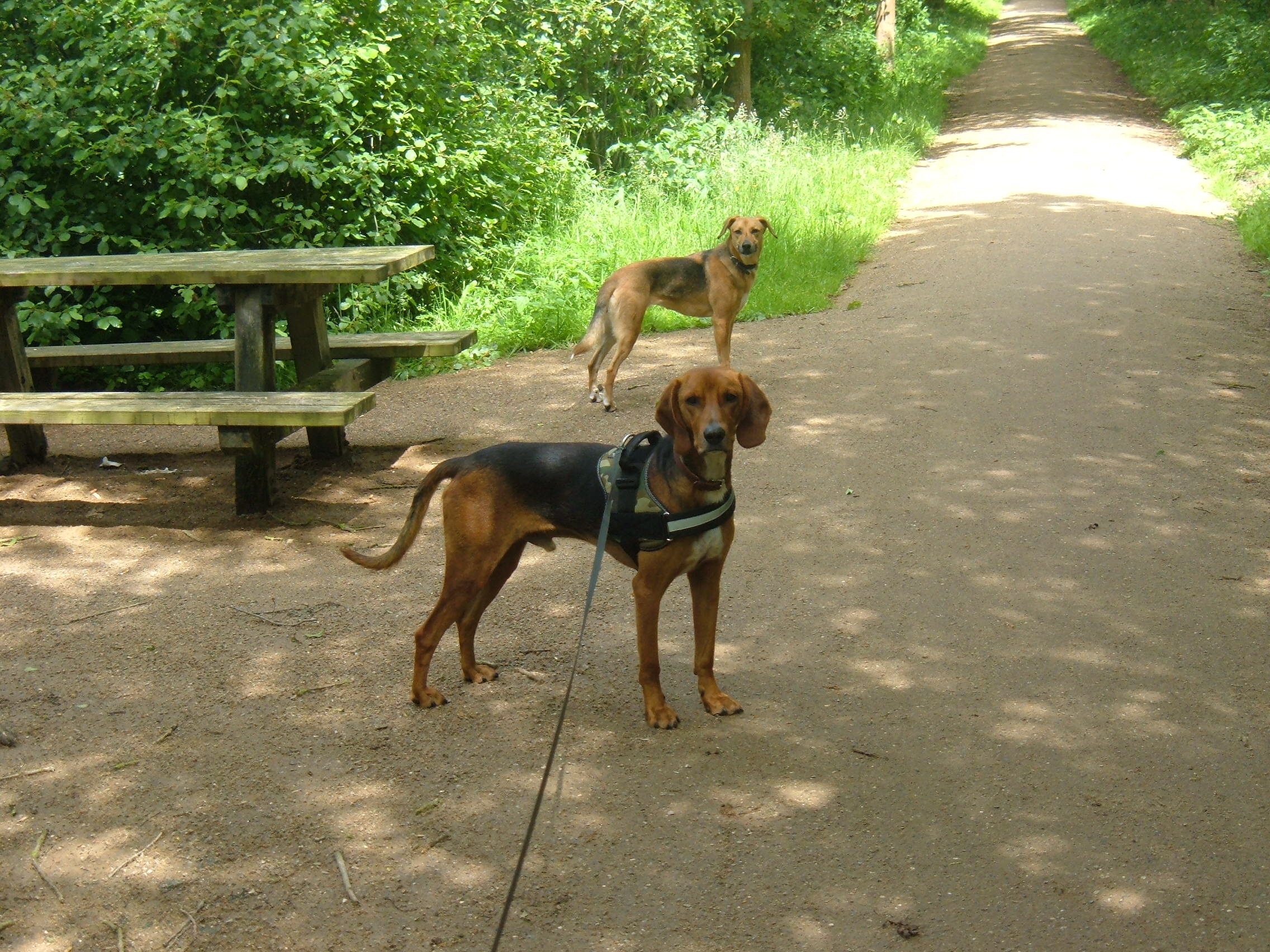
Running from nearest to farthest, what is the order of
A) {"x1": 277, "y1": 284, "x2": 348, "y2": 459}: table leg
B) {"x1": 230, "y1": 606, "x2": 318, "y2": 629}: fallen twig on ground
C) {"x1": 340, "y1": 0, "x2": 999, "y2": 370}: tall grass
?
{"x1": 230, "y1": 606, "x2": 318, "y2": 629}: fallen twig on ground → {"x1": 277, "y1": 284, "x2": 348, "y2": 459}: table leg → {"x1": 340, "y1": 0, "x2": 999, "y2": 370}: tall grass

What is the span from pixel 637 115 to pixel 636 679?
42.0 ft

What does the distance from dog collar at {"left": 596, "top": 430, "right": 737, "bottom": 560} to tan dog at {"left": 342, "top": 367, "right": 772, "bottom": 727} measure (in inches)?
0.6

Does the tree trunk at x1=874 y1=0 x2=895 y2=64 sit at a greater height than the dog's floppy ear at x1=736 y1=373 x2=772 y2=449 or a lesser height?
greater

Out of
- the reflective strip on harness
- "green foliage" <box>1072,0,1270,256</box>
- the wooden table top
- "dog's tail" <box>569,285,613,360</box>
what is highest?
"green foliage" <box>1072,0,1270,256</box>

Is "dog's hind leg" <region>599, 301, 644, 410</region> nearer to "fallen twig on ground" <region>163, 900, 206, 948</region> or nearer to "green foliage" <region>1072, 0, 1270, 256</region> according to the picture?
"fallen twig on ground" <region>163, 900, 206, 948</region>

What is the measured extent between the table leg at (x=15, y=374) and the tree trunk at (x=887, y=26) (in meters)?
21.2

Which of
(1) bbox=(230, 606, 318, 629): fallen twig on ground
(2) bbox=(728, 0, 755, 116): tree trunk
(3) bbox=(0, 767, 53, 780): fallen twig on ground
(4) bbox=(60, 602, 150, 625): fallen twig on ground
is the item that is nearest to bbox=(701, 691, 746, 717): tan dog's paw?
(1) bbox=(230, 606, 318, 629): fallen twig on ground

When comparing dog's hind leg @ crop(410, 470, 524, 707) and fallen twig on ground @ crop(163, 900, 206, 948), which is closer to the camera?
fallen twig on ground @ crop(163, 900, 206, 948)

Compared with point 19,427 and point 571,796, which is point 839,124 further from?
point 571,796

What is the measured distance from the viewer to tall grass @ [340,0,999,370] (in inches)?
399

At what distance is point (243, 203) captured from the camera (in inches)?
362

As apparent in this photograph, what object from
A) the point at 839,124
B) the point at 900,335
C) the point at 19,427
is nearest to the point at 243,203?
the point at 19,427

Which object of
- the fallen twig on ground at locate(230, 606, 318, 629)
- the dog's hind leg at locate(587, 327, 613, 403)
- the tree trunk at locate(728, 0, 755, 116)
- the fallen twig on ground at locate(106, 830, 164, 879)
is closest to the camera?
the fallen twig on ground at locate(106, 830, 164, 879)

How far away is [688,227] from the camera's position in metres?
11.7
